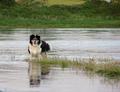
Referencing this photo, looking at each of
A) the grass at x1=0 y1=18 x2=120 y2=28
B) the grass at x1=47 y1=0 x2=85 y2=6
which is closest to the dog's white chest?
the grass at x1=0 y1=18 x2=120 y2=28

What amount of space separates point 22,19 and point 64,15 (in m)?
5.59

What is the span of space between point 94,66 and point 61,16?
4842cm

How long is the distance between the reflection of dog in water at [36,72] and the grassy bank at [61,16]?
125 feet

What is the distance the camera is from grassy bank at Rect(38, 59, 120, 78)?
19.1 m

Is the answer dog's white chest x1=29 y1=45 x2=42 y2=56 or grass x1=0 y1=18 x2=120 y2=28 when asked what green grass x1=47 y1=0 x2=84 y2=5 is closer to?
grass x1=0 y1=18 x2=120 y2=28

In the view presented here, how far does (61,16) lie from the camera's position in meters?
68.9

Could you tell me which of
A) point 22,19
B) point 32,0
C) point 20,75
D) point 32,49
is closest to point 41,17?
point 22,19

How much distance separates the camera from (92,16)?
2761 inches

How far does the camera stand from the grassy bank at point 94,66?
62.6 feet

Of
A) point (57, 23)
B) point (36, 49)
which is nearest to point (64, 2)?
point (57, 23)

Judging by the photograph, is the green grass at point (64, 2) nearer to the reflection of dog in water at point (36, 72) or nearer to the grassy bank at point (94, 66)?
the reflection of dog in water at point (36, 72)

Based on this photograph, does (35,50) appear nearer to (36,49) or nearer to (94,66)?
(36,49)

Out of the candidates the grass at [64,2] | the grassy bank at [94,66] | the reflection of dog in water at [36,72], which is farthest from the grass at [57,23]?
the grassy bank at [94,66]

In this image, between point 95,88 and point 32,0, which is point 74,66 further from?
point 32,0
